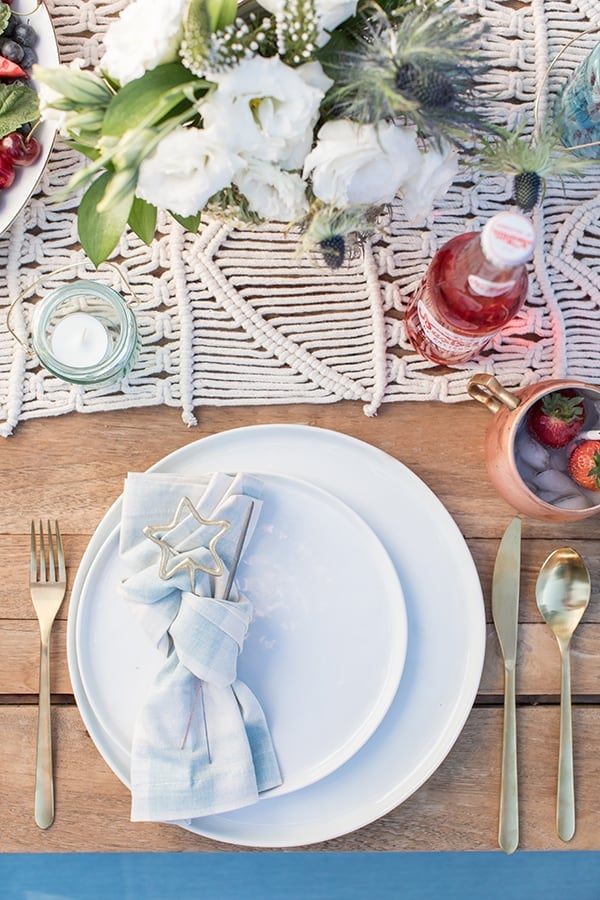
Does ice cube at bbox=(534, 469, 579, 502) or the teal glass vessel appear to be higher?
the teal glass vessel

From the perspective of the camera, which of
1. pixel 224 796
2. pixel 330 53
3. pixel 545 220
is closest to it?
pixel 330 53

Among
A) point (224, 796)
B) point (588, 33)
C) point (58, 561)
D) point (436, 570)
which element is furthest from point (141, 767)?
point (588, 33)

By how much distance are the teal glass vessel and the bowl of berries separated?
456 millimetres

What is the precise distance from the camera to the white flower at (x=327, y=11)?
1.49 feet

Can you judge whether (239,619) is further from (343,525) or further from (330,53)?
(330,53)

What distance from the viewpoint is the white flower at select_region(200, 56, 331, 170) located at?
45 centimetres

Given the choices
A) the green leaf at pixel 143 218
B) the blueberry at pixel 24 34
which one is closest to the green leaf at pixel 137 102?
the green leaf at pixel 143 218

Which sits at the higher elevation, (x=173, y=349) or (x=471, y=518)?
(x=173, y=349)

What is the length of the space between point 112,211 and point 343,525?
0.33m

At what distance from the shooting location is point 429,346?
70cm

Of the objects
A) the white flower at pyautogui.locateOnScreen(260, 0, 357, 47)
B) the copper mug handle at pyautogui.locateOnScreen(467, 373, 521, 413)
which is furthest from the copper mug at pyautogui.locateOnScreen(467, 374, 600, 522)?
the white flower at pyautogui.locateOnScreen(260, 0, 357, 47)

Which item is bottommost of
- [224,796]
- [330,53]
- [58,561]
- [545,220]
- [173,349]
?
[224,796]

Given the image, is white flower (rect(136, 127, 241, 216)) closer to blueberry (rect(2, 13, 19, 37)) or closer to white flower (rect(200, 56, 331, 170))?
white flower (rect(200, 56, 331, 170))

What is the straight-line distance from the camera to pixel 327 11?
46cm
